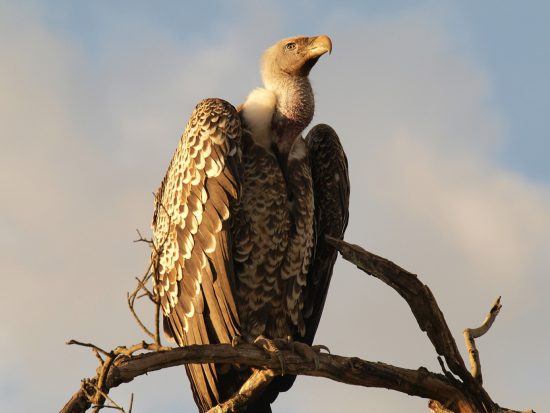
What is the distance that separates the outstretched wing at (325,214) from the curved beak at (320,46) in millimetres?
975

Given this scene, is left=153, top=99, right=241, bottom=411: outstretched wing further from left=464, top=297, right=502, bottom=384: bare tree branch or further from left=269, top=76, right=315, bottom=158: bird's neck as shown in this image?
left=464, top=297, right=502, bottom=384: bare tree branch

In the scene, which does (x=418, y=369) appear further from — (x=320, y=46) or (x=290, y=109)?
(x=320, y=46)

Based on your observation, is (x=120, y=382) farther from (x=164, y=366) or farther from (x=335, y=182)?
(x=335, y=182)

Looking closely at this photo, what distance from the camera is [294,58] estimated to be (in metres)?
9.73

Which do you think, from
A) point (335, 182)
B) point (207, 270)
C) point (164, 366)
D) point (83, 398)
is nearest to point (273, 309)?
point (207, 270)

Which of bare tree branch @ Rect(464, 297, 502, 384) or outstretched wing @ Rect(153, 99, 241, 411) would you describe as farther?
outstretched wing @ Rect(153, 99, 241, 411)

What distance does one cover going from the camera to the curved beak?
380 inches

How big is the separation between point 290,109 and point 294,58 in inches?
31.1

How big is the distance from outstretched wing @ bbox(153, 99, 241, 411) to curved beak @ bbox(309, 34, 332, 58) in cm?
124

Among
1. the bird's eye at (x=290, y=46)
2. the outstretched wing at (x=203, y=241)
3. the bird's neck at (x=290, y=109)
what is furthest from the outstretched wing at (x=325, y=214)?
the outstretched wing at (x=203, y=241)

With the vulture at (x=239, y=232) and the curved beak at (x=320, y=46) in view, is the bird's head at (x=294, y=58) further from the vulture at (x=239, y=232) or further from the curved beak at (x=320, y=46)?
the vulture at (x=239, y=232)

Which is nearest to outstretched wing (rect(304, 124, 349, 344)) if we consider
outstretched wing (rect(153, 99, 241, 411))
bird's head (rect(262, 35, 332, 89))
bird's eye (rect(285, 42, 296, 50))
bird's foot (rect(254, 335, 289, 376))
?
bird's head (rect(262, 35, 332, 89))

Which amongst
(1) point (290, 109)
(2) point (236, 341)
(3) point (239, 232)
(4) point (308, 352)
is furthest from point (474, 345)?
(1) point (290, 109)

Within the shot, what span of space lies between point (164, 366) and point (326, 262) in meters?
3.51
